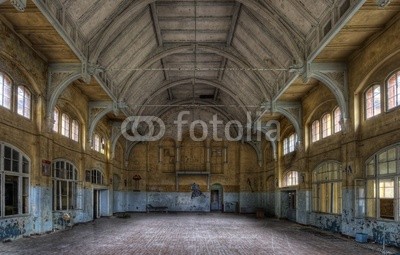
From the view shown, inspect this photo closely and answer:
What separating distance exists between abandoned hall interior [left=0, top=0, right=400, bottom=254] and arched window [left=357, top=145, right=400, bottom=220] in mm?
69

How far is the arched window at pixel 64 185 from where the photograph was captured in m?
20.2

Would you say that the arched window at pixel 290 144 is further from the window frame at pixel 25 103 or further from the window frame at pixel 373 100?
the window frame at pixel 25 103

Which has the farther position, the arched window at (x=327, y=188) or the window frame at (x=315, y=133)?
the window frame at (x=315, y=133)

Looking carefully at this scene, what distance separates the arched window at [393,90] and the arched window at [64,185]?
1454cm

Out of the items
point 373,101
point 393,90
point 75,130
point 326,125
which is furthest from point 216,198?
point 393,90

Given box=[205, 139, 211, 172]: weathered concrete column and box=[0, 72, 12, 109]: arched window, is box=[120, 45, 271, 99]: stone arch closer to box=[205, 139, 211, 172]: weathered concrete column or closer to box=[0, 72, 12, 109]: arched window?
box=[0, 72, 12, 109]: arched window

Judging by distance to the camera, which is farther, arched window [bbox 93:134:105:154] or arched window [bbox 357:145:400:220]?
arched window [bbox 93:134:105:154]

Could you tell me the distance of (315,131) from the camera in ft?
74.8

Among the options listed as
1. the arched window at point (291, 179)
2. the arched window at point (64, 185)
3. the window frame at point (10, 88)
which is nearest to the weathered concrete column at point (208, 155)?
the arched window at point (291, 179)

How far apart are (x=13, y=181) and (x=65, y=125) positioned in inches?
250

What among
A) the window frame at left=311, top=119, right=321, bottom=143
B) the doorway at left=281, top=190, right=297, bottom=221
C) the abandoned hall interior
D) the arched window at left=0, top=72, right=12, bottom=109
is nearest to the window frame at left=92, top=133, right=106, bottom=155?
the abandoned hall interior

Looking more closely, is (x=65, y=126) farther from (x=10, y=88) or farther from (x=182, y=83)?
(x=182, y=83)

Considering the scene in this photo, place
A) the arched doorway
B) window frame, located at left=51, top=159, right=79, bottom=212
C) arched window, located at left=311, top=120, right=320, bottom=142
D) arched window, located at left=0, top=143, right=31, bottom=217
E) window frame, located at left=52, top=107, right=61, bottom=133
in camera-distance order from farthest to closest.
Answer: the arched doorway → arched window, located at left=311, top=120, right=320, bottom=142 → window frame, located at left=52, top=107, right=61, bottom=133 → window frame, located at left=51, top=159, right=79, bottom=212 → arched window, located at left=0, top=143, right=31, bottom=217

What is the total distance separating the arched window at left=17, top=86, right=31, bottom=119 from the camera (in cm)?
1630
